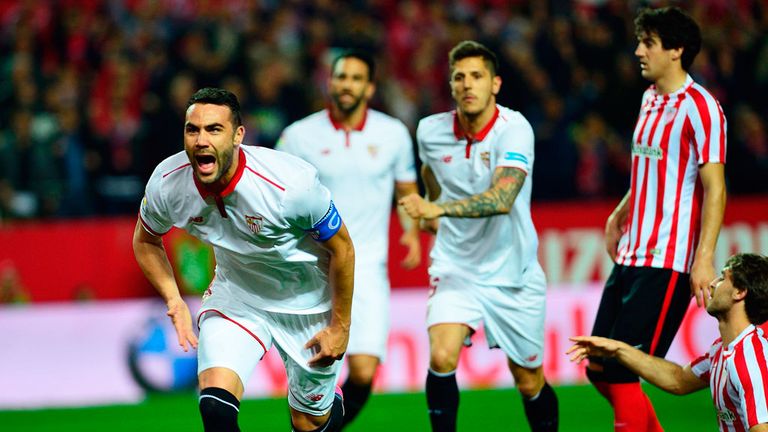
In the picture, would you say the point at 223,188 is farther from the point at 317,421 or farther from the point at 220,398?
the point at 317,421

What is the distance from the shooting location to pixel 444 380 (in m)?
6.05

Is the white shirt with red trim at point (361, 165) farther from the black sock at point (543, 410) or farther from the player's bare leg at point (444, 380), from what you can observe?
the black sock at point (543, 410)

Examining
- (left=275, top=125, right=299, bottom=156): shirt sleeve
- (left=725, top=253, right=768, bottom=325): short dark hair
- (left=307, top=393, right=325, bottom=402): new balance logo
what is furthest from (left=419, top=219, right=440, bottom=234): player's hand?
(left=725, top=253, right=768, bottom=325): short dark hair

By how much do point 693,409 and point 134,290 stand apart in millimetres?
5457

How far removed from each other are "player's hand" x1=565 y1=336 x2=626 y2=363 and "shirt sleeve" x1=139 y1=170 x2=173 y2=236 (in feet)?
6.16

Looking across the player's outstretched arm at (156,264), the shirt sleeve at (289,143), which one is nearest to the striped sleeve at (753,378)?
the player's outstretched arm at (156,264)

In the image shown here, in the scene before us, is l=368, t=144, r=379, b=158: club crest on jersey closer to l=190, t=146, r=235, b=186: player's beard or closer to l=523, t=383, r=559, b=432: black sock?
l=523, t=383, r=559, b=432: black sock

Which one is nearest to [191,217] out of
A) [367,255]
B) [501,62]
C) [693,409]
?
[367,255]

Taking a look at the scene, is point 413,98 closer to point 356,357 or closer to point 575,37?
point 575,37

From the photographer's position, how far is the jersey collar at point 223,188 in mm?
4926

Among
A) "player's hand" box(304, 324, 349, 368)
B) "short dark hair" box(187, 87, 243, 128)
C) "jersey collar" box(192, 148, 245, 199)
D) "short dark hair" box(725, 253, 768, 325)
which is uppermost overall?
"short dark hair" box(187, 87, 243, 128)

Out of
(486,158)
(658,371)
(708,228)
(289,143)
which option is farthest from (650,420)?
(289,143)

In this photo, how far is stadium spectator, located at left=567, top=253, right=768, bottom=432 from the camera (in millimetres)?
4582

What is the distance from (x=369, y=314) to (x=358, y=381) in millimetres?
411
